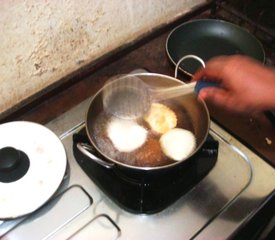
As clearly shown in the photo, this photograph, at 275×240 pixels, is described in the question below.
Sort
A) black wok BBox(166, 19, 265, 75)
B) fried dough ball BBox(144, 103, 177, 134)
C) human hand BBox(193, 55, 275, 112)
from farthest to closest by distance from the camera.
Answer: black wok BBox(166, 19, 265, 75)
fried dough ball BBox(144, 103, 177, 134)
human hand BBox(193, 55, 275, 112)

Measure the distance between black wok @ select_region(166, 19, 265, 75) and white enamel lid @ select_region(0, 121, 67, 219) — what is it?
389mm

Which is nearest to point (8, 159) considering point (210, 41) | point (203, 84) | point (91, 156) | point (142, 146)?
point (91, 156)

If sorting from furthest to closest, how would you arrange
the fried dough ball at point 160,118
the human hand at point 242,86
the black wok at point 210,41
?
the black wok at point 210,41 → the fried dough ball at point 160,118 → the human hand at point 242,86

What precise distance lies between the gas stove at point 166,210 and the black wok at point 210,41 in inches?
12.5

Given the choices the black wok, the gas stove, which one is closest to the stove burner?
the gas stove

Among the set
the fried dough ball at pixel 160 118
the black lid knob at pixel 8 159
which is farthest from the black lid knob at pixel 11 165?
the fried dough ball at pixel 160 118

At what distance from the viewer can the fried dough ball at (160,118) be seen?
770 mm

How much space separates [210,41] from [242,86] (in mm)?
395

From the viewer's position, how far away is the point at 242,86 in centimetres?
64

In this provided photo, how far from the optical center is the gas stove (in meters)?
0.67

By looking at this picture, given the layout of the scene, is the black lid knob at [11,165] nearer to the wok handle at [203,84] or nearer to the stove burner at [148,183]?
the stove burner at [148,183]

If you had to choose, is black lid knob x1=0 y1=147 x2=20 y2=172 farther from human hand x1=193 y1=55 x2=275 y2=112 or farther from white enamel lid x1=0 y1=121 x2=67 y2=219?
human hand x1=193 y1=55 x2=275 y2=112

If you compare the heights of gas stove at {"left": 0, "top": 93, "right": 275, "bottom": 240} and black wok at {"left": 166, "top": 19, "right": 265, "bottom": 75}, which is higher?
black wok at {"left": 166, "top": 19, "right": 265, "bottom": 75}

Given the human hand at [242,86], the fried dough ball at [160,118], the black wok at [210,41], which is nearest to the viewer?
the human hand at [242,86]
